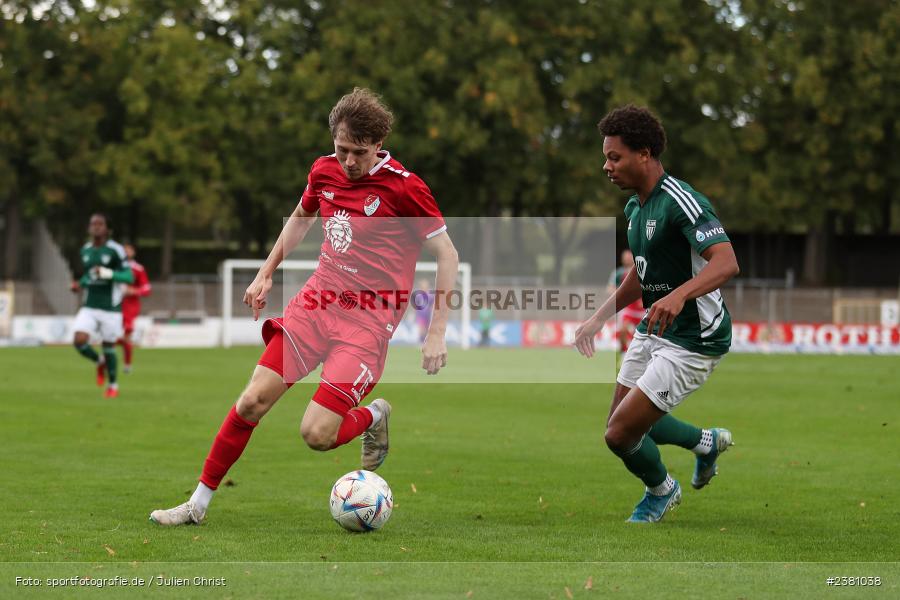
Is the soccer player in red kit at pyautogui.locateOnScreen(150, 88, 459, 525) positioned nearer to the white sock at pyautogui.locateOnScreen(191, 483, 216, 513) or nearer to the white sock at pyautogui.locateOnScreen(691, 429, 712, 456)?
the white sock at pyautogui.locateOnScreen(191, 483, 216, 513)

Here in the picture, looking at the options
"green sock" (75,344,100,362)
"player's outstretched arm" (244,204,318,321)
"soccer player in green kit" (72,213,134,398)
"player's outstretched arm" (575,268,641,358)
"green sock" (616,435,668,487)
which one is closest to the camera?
"player's outstretched arm" (244,204,318,321)

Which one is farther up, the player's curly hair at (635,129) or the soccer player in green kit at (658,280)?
the player's curly hair at (635,129)

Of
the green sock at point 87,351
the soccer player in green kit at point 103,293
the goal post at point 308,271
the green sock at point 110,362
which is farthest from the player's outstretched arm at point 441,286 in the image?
the goal post at point 308,271

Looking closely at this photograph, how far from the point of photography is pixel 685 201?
23.6ft

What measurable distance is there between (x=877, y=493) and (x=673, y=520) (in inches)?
80.2

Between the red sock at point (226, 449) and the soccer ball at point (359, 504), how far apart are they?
0.63 m

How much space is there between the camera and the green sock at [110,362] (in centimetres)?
1727

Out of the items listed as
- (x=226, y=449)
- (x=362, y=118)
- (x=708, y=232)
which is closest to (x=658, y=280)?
(x=708, y=232)

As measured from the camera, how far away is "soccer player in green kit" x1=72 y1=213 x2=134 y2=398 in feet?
57.8

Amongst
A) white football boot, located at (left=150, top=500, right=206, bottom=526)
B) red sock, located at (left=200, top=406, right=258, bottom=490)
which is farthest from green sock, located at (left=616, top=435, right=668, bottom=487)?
white football boot, located at (left=150, top=500, right=206, bottom=526)

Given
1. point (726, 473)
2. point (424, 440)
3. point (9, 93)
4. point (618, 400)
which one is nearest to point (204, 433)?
point (424, 440)

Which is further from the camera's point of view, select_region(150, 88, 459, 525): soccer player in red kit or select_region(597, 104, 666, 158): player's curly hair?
select_region(597, 104, 666, 158): player's curly hair

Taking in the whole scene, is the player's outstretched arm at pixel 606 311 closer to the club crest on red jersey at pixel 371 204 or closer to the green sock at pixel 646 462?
the green sock at pixel 646 462

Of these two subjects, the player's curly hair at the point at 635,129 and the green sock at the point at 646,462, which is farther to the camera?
the green sock at the point at 646,462
